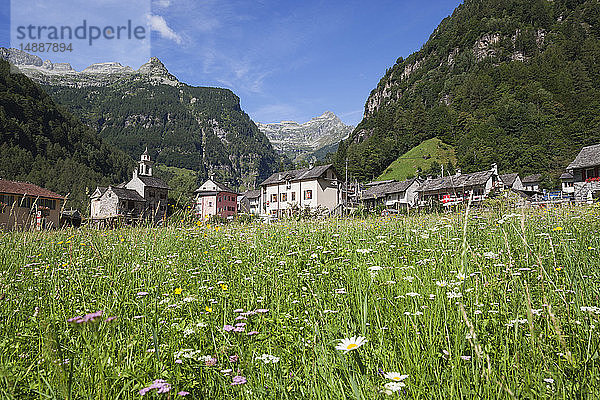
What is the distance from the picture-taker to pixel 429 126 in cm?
10500

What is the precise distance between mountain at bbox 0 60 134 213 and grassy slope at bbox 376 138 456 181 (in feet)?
243

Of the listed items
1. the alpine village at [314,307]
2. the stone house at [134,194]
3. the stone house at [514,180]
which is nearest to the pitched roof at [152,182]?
the stone house at [134,194]

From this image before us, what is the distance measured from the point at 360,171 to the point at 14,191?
84.4 m

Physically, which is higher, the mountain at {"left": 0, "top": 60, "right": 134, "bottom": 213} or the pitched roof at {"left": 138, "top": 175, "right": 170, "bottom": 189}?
the mountain at {"left": 0, "top": 60, "right": 134, "bottom": 213}

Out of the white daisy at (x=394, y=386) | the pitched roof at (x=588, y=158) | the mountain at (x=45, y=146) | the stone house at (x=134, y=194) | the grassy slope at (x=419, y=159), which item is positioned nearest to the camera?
the white daisy at (x=394, y=386)

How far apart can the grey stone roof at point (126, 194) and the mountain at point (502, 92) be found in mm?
63871

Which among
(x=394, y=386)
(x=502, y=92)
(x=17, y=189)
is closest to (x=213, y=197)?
(x=17, y=189)

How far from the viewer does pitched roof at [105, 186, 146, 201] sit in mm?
56247

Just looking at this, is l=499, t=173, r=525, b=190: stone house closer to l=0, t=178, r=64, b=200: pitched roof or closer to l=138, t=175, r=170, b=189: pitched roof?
l=138, t=175, r=170, b=189: pitched roof

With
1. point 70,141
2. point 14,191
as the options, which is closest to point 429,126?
point 14,191

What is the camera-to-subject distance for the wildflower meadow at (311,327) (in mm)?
1587

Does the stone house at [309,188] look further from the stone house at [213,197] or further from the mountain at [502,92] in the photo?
the mountain at [502,92]

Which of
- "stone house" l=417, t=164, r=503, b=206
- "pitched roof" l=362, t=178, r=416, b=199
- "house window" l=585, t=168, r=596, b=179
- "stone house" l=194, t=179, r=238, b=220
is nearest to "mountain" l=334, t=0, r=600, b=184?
"pitched roof" l=362, t=178, r=416, b=199

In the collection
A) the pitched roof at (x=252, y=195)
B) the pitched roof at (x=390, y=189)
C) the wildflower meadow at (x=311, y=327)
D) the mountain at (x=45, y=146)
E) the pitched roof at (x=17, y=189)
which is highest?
the mountain at (x=45, y=146)
